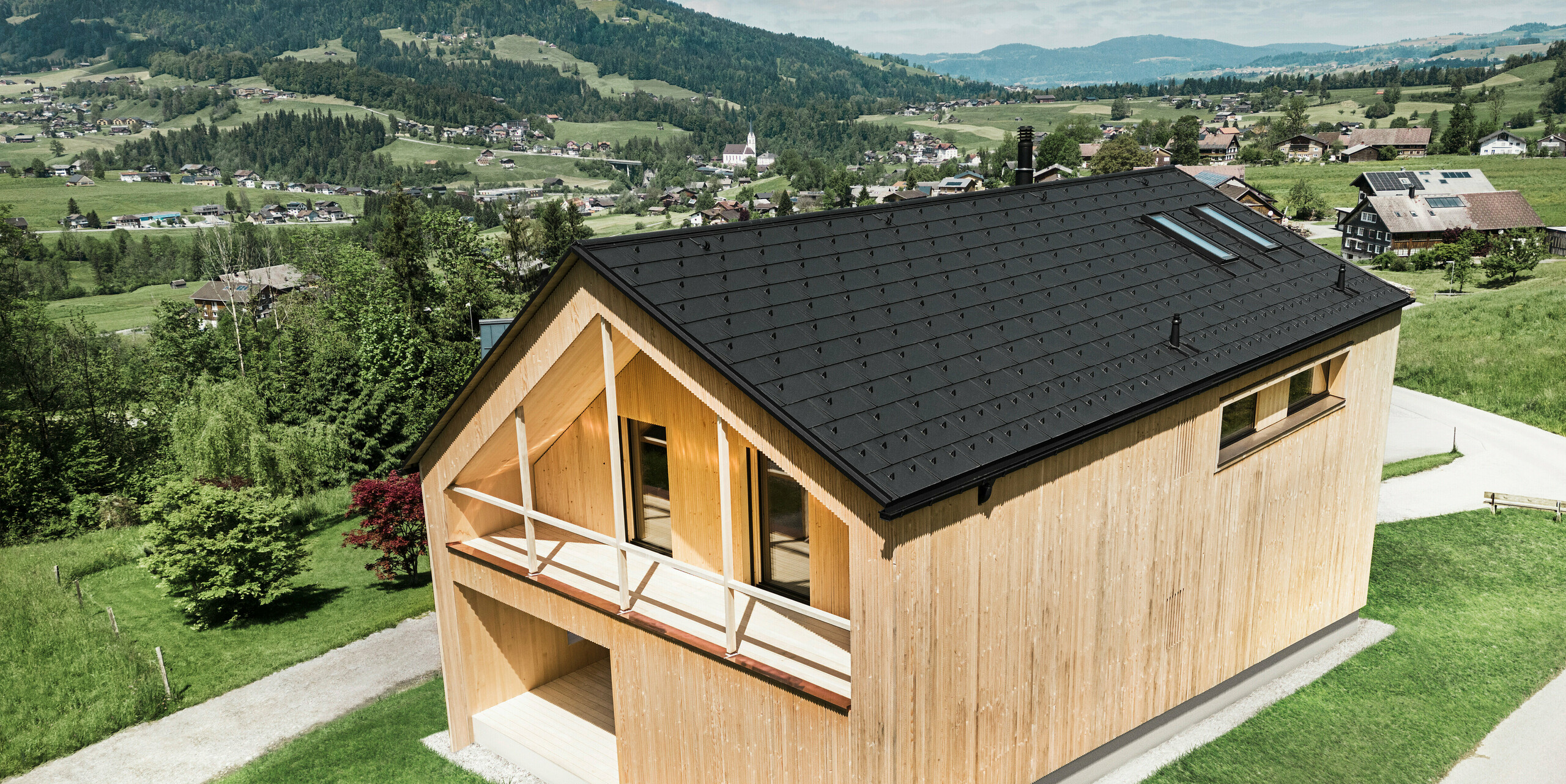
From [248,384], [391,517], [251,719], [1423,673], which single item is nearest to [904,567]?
[1423,673]

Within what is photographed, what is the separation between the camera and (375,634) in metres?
18.1

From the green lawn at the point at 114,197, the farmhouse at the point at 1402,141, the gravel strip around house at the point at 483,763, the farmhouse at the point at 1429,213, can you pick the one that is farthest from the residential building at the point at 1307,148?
the green lawn at the point at 114,197

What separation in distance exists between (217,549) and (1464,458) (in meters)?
30.0

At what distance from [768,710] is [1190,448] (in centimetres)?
567

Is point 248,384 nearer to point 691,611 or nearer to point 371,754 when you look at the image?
point 371,754

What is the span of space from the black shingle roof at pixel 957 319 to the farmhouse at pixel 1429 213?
2468 inches

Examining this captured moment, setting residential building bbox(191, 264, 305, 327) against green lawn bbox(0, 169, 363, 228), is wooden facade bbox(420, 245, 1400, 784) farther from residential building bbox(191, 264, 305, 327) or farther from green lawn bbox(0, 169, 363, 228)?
green lawn bbox(0, 169, 363, 228)

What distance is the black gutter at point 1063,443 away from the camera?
716cm

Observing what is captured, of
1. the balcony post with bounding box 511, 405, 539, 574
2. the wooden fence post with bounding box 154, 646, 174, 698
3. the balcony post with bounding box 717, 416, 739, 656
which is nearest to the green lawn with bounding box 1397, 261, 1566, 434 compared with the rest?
the balcony post with bounding box 717, 416, 739, 656

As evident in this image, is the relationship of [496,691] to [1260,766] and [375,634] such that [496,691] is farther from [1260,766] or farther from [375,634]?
[1260,766]

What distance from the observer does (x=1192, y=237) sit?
12.6 meters

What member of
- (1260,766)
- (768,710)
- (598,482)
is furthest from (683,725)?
(1260,766)

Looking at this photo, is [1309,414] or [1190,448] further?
[1309,414]

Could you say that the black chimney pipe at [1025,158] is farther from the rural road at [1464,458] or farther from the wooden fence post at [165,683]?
the wooden fence post at [165,683]
